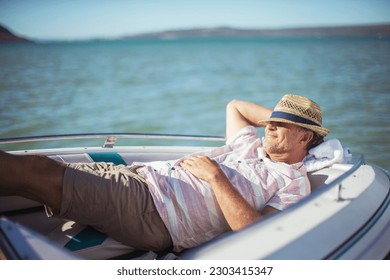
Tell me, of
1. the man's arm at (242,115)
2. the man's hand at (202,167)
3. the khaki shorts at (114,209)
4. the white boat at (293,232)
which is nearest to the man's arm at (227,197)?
the man's hand at (202,167)

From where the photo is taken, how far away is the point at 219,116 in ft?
24.9

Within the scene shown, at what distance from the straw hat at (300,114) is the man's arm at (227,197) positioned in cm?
47

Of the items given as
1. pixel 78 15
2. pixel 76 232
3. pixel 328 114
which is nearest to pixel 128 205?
pixel 76 232

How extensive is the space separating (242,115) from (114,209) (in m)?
1.14

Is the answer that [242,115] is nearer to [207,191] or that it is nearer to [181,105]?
[207,191]

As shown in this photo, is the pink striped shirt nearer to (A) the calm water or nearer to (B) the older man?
(B) the older man

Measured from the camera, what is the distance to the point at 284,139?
A: 2047mm

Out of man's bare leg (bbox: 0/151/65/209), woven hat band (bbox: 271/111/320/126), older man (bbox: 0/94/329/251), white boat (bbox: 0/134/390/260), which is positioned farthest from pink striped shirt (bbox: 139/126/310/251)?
man's bare leg (bbox: 0/151/65/209)

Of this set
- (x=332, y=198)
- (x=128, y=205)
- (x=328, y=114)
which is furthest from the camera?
(x=328, y=114)

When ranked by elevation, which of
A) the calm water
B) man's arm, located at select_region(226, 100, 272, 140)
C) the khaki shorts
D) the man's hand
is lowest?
the calm water

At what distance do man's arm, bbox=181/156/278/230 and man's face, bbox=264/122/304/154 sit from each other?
356 mm

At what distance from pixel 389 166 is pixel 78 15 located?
3318 mm

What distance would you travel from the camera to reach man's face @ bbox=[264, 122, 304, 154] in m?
2.05
